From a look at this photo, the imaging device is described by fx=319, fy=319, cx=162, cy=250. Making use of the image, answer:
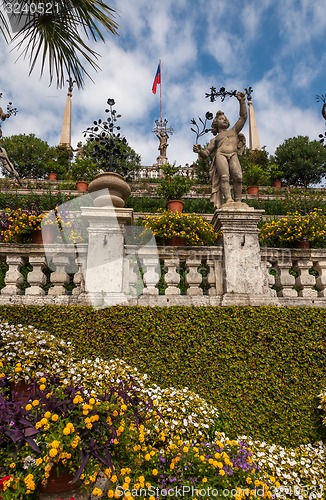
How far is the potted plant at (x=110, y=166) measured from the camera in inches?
198

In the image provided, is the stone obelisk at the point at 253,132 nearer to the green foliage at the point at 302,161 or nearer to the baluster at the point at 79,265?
the green foliage at the point at 302,161

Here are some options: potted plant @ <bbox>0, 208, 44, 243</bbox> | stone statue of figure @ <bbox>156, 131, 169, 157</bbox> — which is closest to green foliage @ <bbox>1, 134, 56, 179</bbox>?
stone statue of figure @ <bbox>156, 131, 169, 157</bbox>

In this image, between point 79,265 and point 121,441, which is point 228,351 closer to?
point 121,441

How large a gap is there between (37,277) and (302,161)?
33852 millimetres

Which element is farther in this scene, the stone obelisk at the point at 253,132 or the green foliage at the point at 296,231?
the stone obelisk at the point at 253,132

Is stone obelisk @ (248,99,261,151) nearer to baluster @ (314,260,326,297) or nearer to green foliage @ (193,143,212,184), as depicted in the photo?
green foliage @ (193,143,212,184)

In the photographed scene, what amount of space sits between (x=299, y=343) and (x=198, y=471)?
2.28m

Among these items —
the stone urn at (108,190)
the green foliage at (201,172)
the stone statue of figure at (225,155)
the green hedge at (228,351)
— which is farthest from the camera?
the green foliage at (201,172)

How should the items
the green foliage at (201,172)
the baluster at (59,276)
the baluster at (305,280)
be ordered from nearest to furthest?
1. the baluster at (59,276)
2. the baluster at (305,280)
3. the green foliage at (201,172)

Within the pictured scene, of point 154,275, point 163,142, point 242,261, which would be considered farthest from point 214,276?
point 163,142

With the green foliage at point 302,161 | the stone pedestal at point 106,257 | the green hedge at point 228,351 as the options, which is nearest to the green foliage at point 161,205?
the stone pedestal at point 106,257

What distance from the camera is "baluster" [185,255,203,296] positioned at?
4523mm

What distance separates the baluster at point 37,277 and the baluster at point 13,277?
15cm

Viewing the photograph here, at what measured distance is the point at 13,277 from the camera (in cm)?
441
